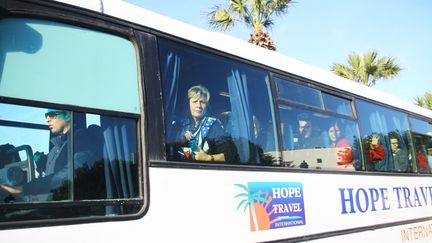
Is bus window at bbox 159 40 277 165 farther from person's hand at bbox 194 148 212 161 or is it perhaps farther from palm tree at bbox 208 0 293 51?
palm tree at bbox 208 0 293 51

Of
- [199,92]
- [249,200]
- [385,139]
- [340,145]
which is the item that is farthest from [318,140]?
[385,139]

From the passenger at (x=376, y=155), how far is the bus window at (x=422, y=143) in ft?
4.86

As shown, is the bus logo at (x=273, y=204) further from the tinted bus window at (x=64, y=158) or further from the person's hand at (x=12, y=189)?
the person's hand at (x=12, y=189)

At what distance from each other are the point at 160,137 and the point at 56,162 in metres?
0.83

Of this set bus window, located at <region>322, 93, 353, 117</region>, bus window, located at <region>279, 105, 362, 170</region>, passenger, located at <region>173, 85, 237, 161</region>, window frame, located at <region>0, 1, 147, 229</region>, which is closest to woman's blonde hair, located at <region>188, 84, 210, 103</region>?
passenger, located at <region>173, 85, 237, 161</region>

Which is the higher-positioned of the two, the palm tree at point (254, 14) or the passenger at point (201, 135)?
the palm tree at point (254, 14)

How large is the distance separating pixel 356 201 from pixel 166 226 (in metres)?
2.99

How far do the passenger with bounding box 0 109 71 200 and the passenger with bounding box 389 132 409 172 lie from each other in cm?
532

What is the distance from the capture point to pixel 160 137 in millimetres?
3291

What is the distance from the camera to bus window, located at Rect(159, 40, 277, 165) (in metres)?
3.57

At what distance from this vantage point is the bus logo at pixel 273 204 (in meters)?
3.84

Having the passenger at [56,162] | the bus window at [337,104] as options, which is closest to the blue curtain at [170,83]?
the passenger at [56,162]

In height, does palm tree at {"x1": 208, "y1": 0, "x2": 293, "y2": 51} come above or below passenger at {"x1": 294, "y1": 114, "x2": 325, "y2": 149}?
above

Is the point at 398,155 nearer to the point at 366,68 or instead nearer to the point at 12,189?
the point at 12,189
